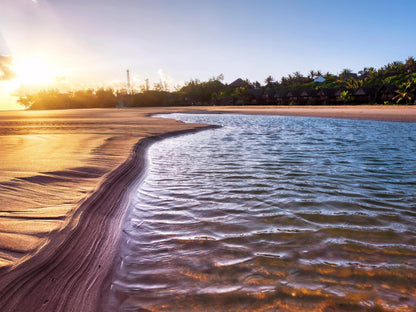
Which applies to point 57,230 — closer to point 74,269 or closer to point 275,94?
point 74,269

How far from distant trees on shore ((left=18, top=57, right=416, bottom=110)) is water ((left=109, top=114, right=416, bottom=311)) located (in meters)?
39.5

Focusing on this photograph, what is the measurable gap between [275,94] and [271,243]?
50806 millimetres

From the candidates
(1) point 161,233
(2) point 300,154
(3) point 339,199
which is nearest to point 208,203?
(1) point 161,233

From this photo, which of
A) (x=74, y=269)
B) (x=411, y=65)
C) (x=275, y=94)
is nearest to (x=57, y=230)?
(x=74, y=269)

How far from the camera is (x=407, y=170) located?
4273mm

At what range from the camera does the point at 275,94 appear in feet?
163

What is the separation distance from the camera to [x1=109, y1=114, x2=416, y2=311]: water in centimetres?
144

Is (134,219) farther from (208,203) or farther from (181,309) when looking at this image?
(181,309)

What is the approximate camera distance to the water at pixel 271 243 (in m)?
1.44

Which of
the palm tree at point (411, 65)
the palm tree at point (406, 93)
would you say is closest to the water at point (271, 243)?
the palm tree at point (406, 93)

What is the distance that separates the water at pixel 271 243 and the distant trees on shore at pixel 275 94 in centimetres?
3949

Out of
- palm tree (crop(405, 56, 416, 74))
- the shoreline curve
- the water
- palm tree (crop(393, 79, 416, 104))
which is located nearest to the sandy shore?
the shoreline curve

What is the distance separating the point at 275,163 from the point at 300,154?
1227 millimetres

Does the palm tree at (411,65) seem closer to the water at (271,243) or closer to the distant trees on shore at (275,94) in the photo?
the distant trees on shore at (275,94)
